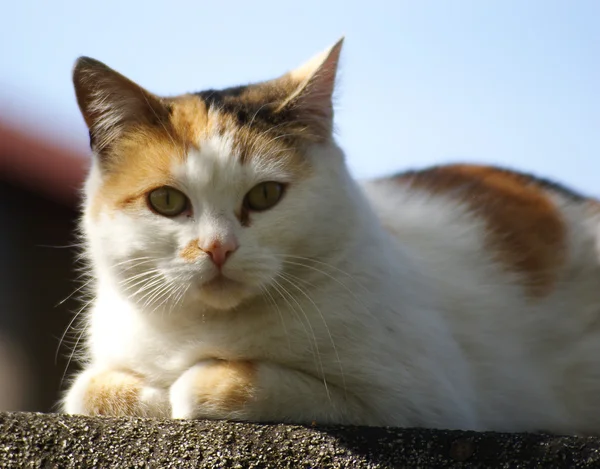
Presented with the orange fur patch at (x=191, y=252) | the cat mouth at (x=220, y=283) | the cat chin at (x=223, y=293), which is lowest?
the cat chin at (x=223, y=293)

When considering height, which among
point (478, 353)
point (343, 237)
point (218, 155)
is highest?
point (218, 155)

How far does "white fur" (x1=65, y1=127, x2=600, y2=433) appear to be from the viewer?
1.75 meters

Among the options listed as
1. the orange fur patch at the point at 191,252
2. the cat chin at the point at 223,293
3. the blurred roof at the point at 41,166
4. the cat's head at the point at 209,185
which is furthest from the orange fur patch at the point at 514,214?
the blurred roof at the point at 41,166

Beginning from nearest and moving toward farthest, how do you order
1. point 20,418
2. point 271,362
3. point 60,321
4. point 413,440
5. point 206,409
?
point 413,440 → point 20,418 → point 206,409 → point 271,362 → point 60,321

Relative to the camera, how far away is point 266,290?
5.87 feet

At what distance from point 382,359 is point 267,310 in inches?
11.0

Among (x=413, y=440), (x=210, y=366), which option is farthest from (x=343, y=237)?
(x=413, y=440)

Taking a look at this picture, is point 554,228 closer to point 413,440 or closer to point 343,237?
point 343,237

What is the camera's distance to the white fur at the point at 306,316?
5.74ft

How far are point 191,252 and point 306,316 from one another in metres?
0.32

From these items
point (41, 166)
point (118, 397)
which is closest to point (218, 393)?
point (118, 397)

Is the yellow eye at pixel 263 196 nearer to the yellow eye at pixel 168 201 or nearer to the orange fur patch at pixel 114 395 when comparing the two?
the yellow eye at pixel 168 201

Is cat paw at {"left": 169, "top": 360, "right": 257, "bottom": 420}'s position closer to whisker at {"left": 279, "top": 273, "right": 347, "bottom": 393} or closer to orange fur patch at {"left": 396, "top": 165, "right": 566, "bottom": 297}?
whisker at {"left": 279, "top": 273, "right": 347, "bottom": 393}

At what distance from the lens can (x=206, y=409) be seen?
1.68m
